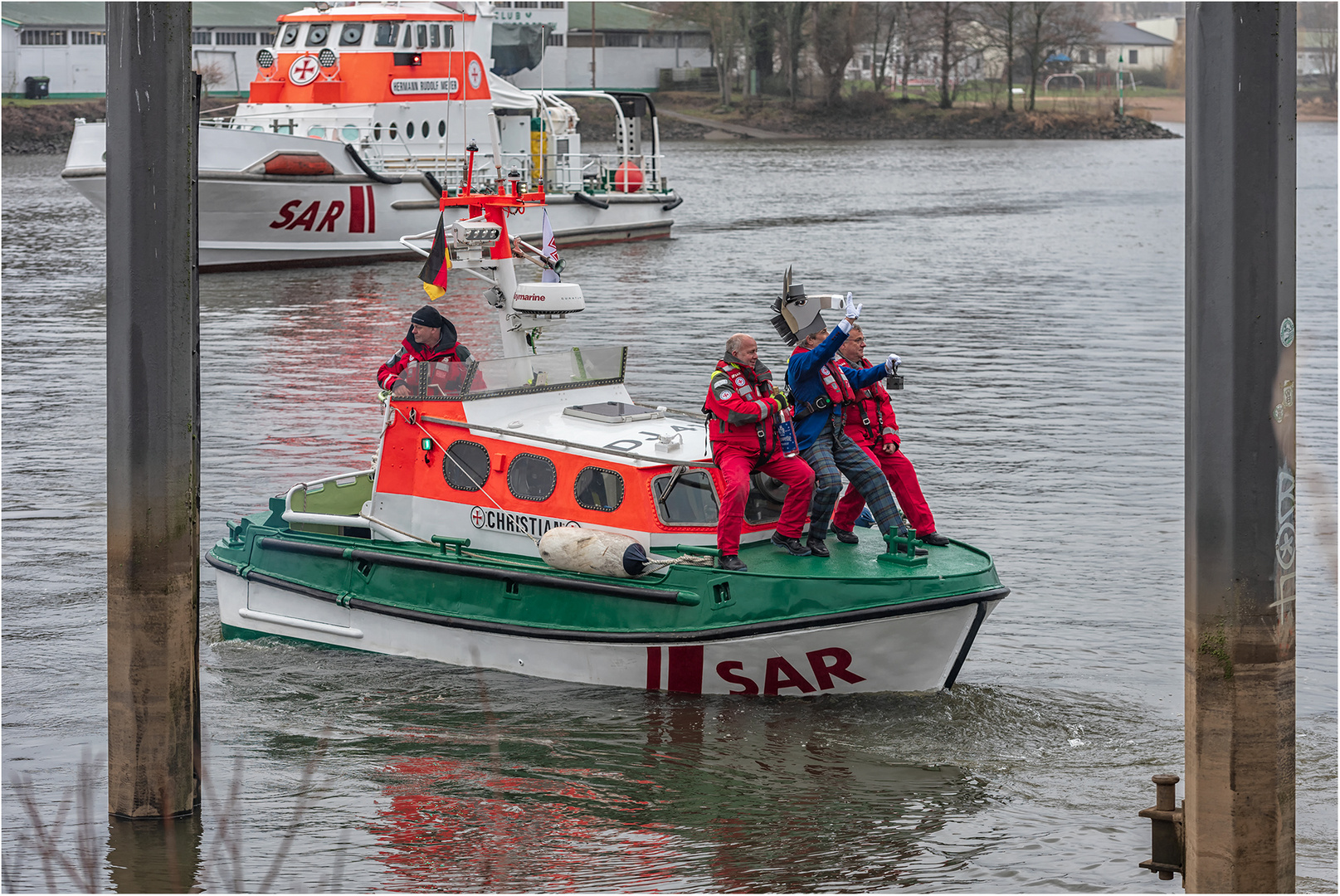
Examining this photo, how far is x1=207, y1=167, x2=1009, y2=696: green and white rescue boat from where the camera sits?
32.1ft

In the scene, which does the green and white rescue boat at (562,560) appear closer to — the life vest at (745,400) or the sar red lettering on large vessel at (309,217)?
the life vest at (745,400)

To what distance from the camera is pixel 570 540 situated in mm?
10055

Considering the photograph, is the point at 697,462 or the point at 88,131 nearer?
the point at 697,462

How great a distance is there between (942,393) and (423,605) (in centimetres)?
1260

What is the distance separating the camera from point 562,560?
10.1m

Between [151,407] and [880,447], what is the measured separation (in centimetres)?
536

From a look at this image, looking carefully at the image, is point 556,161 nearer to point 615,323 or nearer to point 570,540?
point 615,323

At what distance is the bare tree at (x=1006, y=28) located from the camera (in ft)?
306

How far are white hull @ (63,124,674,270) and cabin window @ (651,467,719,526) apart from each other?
22079 millimetres

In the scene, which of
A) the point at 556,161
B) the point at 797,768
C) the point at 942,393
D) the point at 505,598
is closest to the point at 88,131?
the point at 556,161

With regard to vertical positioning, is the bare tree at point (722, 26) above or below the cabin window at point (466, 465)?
above

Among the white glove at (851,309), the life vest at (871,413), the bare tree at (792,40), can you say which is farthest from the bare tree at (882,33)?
the white glove at (851,309)

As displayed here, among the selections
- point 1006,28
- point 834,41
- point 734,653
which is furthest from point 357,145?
point 1006,28

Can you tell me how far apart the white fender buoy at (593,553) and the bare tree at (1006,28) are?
87.6 m
